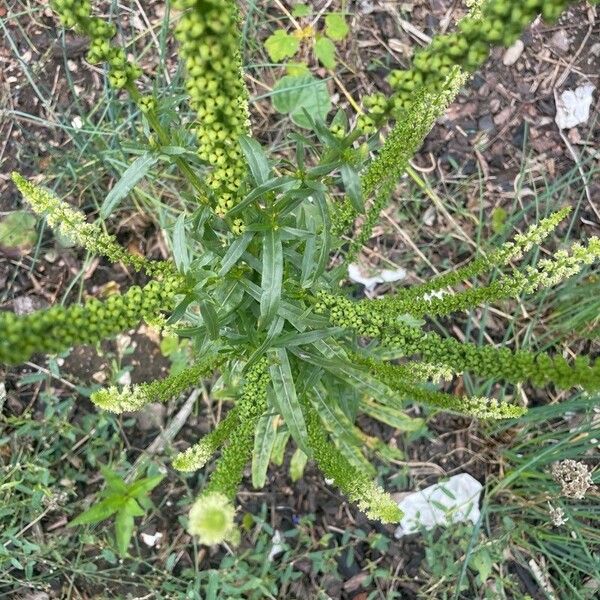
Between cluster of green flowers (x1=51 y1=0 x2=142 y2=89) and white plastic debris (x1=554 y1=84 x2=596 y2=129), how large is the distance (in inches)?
141

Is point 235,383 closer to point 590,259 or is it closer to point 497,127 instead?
point 590,259

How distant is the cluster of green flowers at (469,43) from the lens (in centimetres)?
140

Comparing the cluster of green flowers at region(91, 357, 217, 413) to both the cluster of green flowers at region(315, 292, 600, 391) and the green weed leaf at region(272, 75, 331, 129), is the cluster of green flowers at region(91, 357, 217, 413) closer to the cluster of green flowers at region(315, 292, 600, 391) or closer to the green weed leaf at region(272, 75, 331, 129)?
the cluster of green flowers at region(315, 292, 600, 391)

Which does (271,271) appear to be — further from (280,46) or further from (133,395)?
(280,46)

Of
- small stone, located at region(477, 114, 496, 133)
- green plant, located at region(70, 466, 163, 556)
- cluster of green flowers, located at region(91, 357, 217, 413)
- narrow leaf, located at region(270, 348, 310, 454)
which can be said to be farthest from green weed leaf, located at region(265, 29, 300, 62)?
green plant, located at region(70, 466, 163, 556)

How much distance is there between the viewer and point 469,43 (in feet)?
5.02

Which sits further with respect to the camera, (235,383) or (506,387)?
(506,387)

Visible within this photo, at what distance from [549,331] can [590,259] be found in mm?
2004

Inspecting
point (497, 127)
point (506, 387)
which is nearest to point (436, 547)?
point (506, 387)

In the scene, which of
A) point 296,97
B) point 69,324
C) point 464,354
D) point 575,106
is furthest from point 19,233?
point 575,106

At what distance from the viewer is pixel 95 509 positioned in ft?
9.20

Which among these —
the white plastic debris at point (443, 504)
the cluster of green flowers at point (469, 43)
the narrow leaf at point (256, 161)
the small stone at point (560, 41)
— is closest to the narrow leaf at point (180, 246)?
the narrow leaf at point (256, 161)

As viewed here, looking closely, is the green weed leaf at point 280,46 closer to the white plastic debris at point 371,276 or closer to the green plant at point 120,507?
the white plastic debris at point 371,276

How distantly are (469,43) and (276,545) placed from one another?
3.22 meters
